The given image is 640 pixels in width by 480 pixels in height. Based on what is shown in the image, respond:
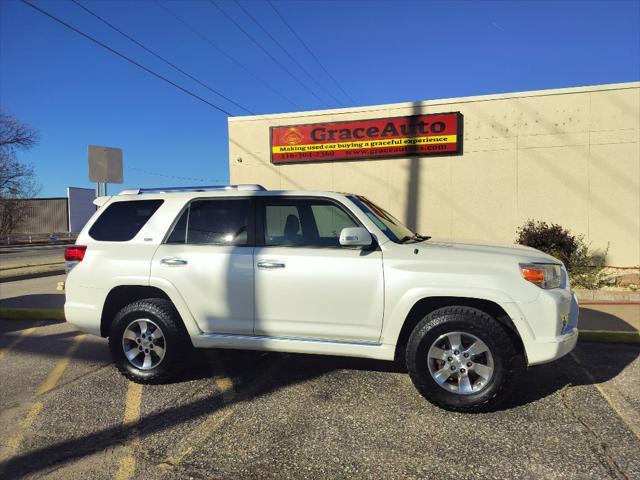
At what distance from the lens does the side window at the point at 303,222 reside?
4.41 meters

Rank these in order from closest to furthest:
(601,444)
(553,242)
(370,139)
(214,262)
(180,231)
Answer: (601,444) < (214,262) < (180,231) < (553,242) < (370,139)

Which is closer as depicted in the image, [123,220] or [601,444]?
[601,444]

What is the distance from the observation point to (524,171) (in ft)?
37.8

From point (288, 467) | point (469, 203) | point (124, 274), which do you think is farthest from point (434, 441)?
point (469, 203)

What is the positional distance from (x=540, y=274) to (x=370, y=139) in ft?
30.3

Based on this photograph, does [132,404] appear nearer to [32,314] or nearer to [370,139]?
[32,314]

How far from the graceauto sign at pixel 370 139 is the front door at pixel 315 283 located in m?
8.23

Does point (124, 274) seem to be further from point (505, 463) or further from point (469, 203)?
point (469, 203)

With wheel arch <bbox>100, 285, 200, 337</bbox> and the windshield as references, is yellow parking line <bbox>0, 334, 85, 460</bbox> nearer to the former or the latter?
wheel arch <bbox>100, 285, 200, 337</bbox>

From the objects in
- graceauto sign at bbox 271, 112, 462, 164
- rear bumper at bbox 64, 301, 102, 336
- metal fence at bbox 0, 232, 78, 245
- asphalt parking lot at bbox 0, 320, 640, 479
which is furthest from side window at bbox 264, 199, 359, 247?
metal fence at bbox 0, 232, 78, 245

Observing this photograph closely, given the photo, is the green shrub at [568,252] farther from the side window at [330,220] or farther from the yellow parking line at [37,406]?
the yellow parking line at [37,406]

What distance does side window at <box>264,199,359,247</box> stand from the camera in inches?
174

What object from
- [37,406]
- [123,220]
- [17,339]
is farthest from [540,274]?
[17,339]

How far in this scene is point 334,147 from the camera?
1295cm
